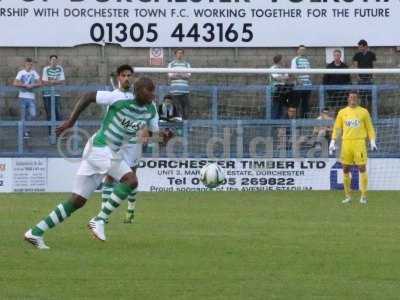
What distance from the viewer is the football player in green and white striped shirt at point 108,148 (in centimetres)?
1419


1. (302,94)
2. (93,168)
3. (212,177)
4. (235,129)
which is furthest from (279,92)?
(93,168)

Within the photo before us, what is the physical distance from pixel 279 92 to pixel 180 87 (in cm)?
235

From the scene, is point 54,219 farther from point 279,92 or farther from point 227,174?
point 279,92

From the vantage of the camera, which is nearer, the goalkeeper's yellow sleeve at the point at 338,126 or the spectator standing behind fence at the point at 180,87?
the goalkeeper's yellow sleeve at the point at 338,126

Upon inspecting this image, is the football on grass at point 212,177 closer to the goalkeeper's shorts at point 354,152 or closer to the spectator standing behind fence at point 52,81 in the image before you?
the goalkeeper's shorts at point 354,152

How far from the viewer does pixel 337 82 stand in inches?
1128

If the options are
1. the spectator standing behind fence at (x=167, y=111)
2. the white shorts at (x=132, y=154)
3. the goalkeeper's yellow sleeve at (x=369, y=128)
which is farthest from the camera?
the spectator standing behind fence at (x=167, y=111)

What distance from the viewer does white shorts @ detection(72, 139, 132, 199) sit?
14.3 metres

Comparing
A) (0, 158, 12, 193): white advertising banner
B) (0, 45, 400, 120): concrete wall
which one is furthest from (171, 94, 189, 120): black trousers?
(0, 158, 12, 193): white advertising banner

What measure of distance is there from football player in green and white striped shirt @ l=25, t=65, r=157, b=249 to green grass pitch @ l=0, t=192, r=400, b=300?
0.37 m

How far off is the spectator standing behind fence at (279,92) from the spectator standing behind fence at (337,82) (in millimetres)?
947

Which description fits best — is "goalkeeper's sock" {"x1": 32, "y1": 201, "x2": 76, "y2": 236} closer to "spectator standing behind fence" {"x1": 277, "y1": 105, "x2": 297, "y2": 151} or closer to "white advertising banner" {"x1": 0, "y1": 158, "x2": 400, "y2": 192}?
"white advertising banner" {"x1": 0, "y1": 158, "x2": 400, "y2": 192}

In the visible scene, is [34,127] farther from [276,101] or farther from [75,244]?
[75,244]

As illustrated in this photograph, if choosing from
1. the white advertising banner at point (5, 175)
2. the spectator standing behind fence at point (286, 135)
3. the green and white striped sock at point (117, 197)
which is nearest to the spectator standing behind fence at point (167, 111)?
the spectator standing behind fence at point (286, 135)
